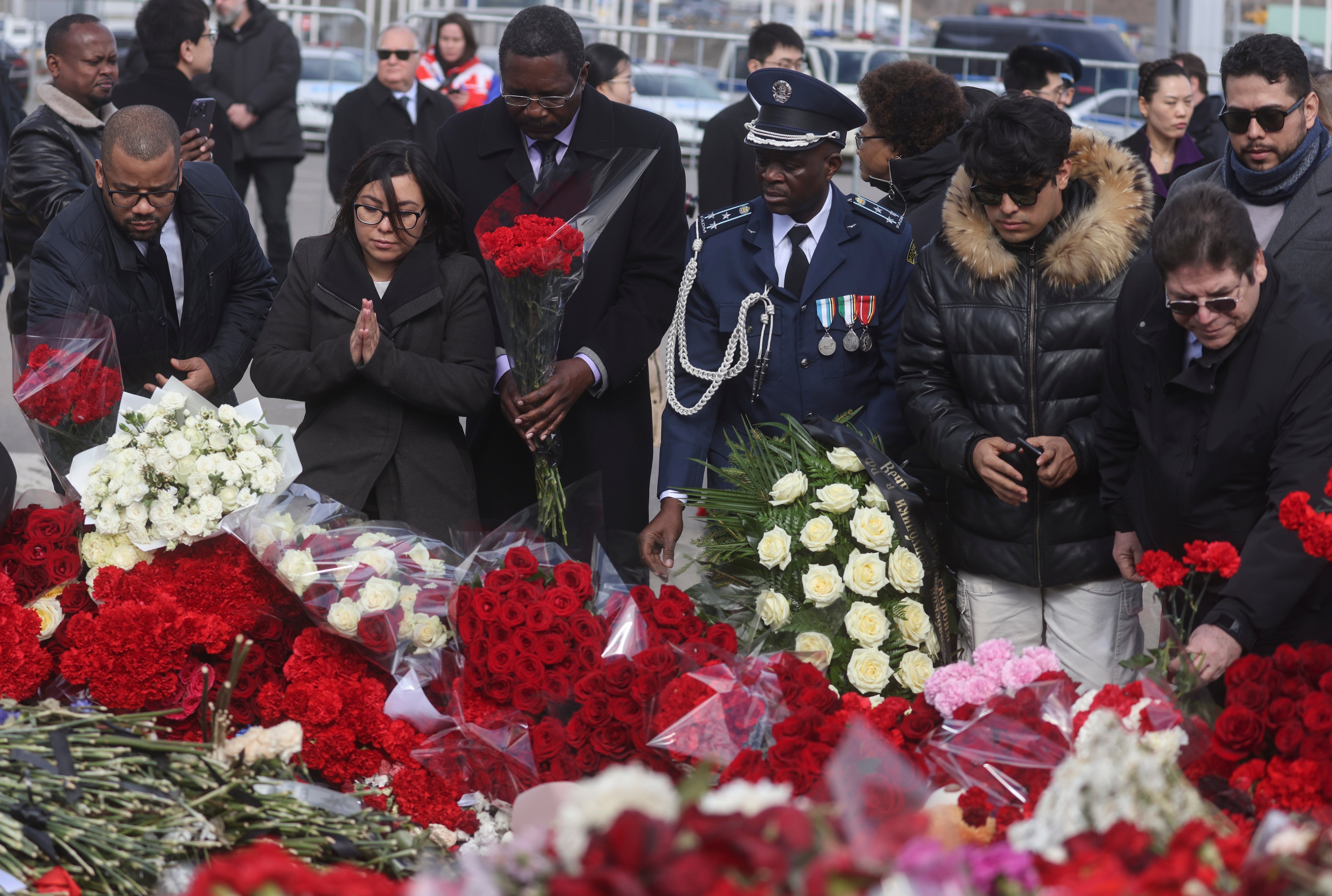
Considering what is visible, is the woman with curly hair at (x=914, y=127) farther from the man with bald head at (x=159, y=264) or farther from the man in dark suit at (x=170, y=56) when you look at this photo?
the man in dark suit at (x=170, y=56)

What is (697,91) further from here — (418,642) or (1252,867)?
(1252,867)

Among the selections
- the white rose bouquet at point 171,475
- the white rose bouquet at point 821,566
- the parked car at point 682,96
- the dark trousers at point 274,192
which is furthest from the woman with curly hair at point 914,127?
the parked car at point 682,96

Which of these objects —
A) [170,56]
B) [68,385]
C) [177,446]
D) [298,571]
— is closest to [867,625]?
[298,571]

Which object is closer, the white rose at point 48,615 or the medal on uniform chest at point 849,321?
the white rose at point 48,615

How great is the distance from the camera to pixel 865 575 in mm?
2844

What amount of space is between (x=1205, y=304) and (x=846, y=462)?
2.88 ft

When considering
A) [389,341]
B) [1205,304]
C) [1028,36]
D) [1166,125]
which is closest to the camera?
[1205,304]

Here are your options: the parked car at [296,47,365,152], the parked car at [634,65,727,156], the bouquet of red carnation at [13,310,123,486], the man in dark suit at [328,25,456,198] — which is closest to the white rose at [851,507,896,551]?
the bouquet of red carnation at [13,310,123,486]

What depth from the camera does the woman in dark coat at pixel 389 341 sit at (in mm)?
3205

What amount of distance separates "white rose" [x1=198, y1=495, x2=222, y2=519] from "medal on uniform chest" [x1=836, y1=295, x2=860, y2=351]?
1.49 m

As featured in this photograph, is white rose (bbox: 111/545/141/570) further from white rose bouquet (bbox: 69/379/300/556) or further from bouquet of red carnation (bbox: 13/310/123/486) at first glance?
bouquet of red carnation (bbox: 13/310/123/486)

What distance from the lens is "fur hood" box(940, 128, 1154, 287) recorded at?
293cm

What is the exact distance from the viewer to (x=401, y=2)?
14.4m

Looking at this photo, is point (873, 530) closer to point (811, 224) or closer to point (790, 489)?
point (790, 489)
